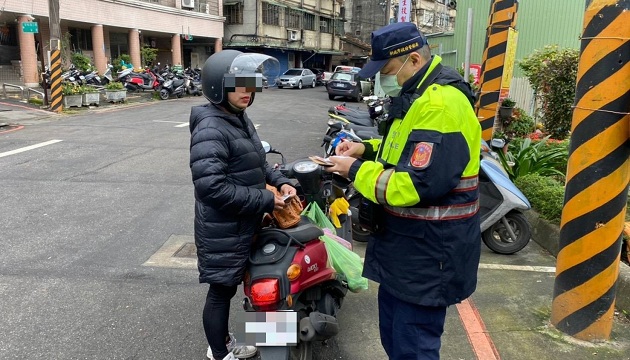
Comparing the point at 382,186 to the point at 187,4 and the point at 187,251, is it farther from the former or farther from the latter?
the point at 187,4

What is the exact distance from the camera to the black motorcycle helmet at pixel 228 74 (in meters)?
2.34

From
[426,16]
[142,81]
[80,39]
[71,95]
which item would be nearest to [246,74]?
[71,95]

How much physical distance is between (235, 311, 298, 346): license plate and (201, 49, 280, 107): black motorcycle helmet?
1.10 meters

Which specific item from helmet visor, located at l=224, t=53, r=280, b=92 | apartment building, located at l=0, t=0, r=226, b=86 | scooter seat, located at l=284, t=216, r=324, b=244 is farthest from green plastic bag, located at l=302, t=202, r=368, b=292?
apartment building, located at l=0, t=0, r=226, b=86

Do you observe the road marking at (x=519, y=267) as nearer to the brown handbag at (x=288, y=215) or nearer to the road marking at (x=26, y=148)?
the brown handbag at (x=288, y=215)

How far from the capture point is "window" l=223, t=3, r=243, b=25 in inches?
1300

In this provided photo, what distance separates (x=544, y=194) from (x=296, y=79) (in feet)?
87.2

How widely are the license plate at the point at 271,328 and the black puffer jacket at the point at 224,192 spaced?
0.25 meters

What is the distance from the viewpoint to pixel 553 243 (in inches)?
175

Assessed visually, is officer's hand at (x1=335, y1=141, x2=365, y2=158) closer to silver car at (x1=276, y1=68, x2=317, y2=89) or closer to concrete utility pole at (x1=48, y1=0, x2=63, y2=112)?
concrete utility pole at (x1=48, y1=0, x2=63, y2=112)

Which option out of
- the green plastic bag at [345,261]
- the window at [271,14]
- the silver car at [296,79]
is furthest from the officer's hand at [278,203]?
the window at [271,14]

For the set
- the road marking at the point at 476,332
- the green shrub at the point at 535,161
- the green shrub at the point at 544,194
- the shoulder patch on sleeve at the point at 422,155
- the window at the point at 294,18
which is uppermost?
the window at the point at 294,18

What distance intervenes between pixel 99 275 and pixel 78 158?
15.8 ft

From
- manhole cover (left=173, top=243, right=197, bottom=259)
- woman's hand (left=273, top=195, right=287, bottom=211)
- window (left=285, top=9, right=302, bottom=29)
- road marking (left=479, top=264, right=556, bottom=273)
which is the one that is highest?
window (left=285, top=9, right=302, bottom=29)
